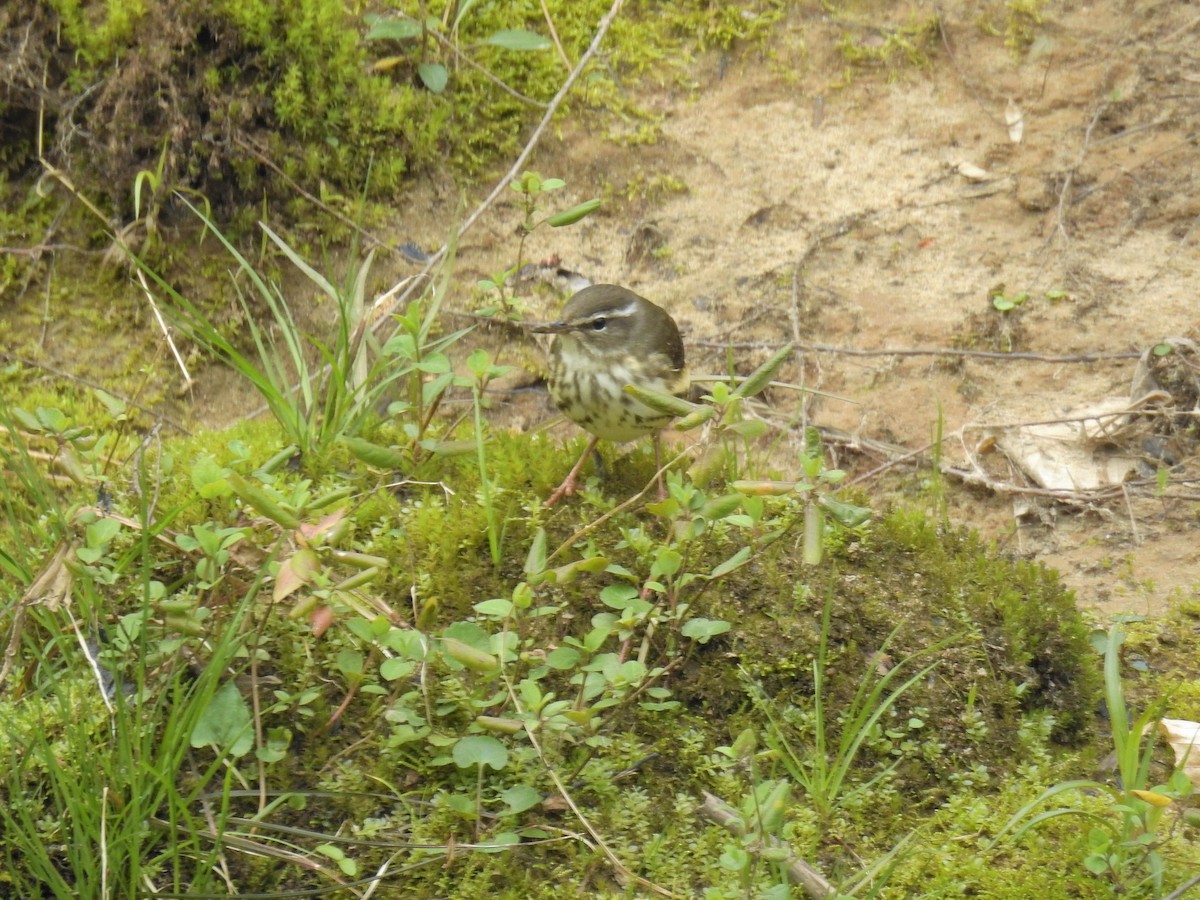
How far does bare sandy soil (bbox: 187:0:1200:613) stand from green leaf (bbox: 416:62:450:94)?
0.50 metres

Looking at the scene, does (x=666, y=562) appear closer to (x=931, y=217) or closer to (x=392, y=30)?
(x=392, y=30)

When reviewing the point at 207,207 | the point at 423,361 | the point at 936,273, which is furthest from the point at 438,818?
the point at 936,273

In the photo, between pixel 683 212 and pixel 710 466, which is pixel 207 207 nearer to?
pixel 683 212

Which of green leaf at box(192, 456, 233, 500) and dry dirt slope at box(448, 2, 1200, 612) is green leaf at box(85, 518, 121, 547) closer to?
green leaf at box(192, 456, 233, 500)

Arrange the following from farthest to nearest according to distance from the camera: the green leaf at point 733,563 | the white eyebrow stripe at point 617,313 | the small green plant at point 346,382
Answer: the white eyebrow stripe at point 617,313, the small green plant at point 346,382, the green leaf at point 733,563

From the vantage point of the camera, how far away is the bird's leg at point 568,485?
4.16 meters

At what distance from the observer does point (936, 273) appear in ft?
21.1

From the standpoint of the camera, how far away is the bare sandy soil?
5723mm

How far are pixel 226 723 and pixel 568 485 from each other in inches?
58.0

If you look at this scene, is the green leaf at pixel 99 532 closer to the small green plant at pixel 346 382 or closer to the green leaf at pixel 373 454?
the green leaf at pixel 373 454

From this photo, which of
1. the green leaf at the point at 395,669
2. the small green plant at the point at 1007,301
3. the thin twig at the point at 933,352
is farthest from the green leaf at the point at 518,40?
the green leaf at the point at 395,669

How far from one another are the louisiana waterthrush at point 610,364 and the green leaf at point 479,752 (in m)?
1.20

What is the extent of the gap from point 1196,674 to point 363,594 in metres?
2.71

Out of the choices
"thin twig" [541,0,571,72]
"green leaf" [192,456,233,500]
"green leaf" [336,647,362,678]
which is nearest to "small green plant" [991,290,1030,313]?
"thin twig" [541,0,571,72]
